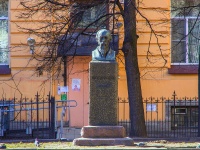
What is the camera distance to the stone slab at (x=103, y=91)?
1677 cm

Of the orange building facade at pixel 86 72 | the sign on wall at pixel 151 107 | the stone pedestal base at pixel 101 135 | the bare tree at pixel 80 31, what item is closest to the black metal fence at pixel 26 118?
the orange building facade at pixel 86 72

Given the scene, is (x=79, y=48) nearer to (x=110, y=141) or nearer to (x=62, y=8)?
(x=62, y=8)

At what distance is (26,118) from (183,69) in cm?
595

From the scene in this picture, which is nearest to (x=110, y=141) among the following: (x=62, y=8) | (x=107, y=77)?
(x=107, y=77)

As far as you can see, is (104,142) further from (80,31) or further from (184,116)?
(184,116)

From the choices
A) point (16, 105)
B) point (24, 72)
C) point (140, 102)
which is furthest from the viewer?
point (24, 72)

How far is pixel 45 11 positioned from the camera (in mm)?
23125

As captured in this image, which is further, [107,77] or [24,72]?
[24,72]

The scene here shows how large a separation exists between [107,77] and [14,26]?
30.6ft

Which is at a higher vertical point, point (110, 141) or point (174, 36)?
point (174, 36)

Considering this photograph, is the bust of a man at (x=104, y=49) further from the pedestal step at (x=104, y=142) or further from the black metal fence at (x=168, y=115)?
the black metal fence at (x=168, y=115)

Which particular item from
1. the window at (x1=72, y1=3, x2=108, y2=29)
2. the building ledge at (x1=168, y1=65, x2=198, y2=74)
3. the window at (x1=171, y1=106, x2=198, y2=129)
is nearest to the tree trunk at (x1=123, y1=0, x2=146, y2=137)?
the window at (x1=72, y1=3, x2=108, y2=29)

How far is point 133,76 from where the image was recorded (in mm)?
21953

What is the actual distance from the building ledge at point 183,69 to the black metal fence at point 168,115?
96 cm
